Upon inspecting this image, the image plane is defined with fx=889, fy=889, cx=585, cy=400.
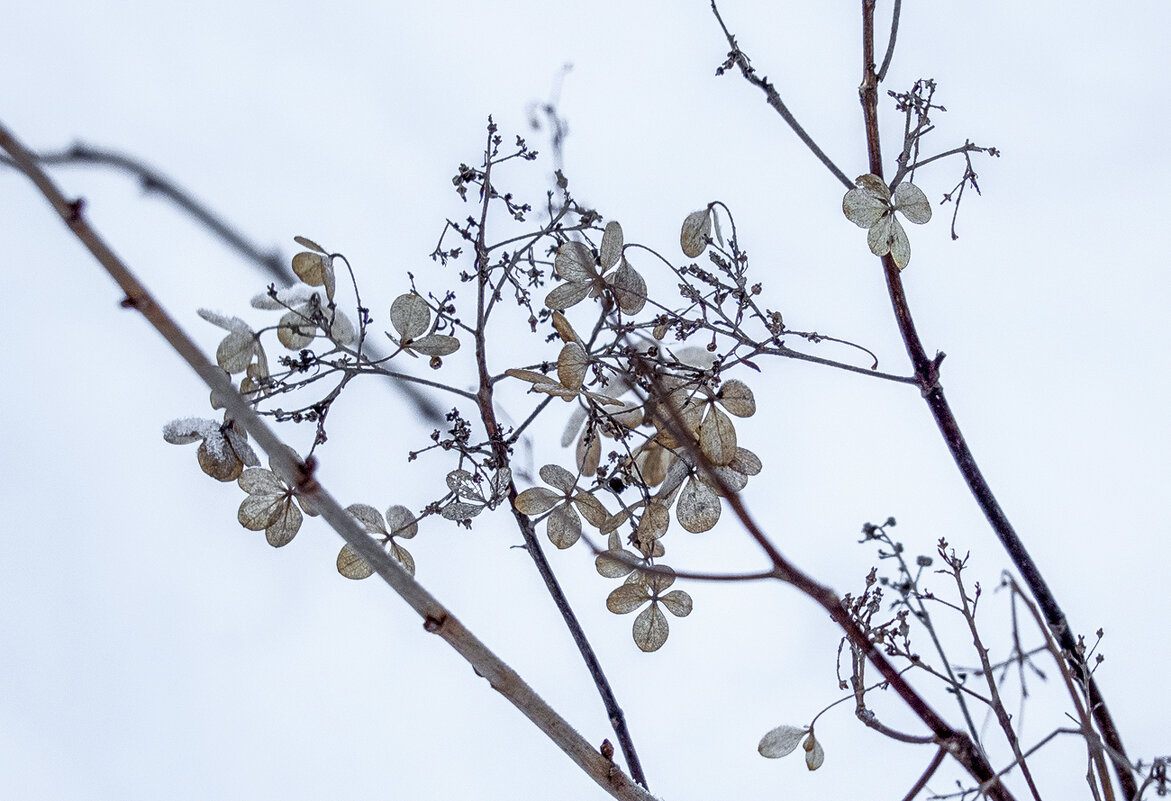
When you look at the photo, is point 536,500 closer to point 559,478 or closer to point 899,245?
point 559,478

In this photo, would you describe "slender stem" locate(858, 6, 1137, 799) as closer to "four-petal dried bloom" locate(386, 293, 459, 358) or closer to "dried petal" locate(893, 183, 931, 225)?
"dried petal" locate(893, 183, 931, 225)

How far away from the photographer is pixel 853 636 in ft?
1.59

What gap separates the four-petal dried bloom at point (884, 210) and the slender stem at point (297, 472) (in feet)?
1.33

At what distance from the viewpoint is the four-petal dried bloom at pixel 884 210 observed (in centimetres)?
65

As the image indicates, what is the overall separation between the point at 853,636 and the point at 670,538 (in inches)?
19.7

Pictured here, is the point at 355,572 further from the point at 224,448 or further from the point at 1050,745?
the point at 1050,745

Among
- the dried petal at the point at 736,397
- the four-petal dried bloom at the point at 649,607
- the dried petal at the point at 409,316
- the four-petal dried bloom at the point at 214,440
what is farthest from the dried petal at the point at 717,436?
the four-petal dried bloom at the point at 214,440

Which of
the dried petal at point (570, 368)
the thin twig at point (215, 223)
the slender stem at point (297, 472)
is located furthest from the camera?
the thin twig at point (215, 223)

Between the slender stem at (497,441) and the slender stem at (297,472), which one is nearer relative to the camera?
the slender stem at (297,472)

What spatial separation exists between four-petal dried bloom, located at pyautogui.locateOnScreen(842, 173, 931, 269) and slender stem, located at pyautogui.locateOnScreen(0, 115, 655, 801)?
16.0 inches

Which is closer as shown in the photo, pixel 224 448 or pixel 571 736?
pixel 571 736

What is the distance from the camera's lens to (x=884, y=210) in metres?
0.66

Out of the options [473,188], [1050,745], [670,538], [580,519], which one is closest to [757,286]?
[580,519]

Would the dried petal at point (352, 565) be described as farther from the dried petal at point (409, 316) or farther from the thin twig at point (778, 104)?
the thin twig at point (778, 104)
